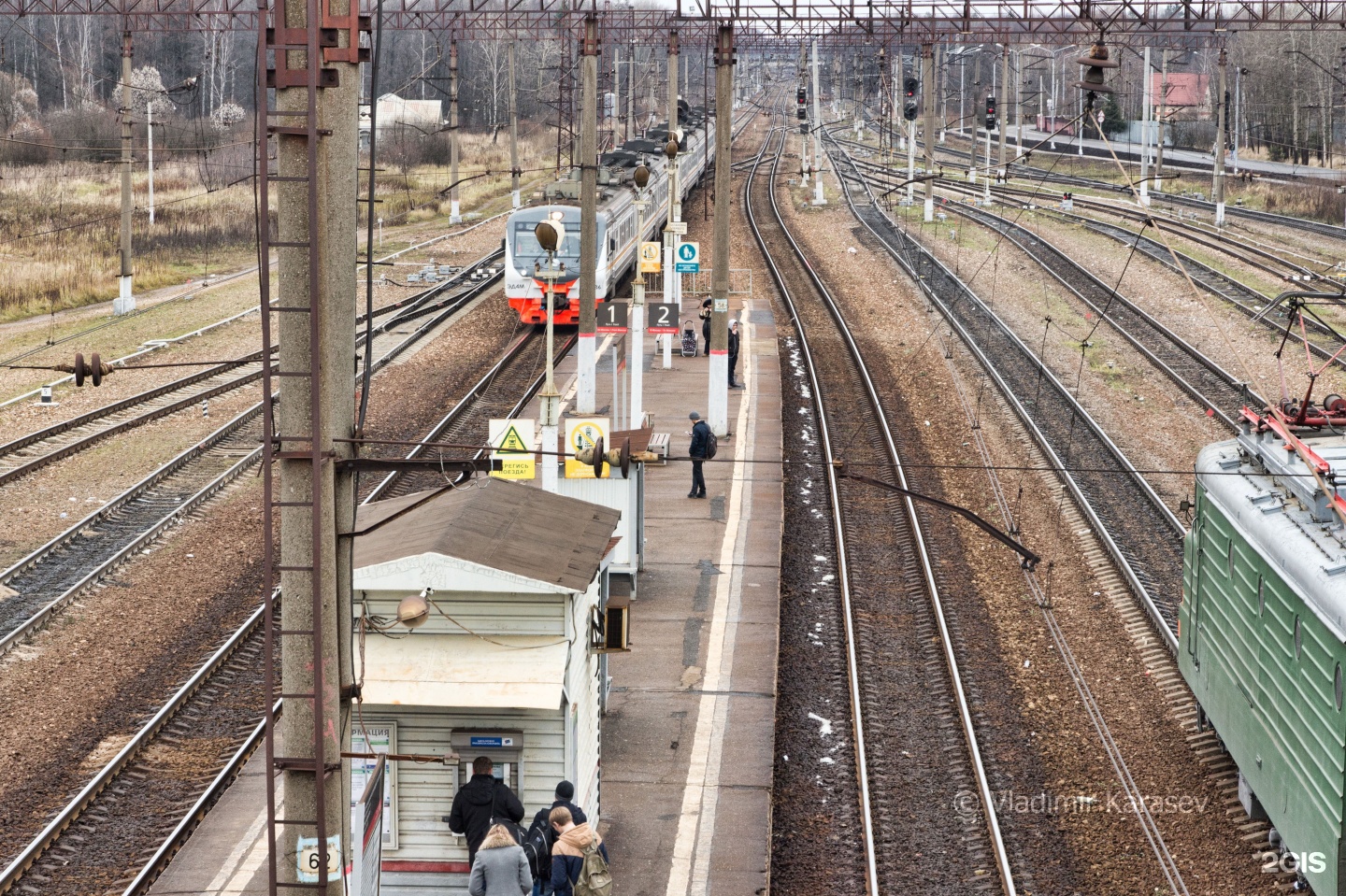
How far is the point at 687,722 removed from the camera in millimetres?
14523

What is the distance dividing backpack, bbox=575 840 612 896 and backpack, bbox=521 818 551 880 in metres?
0.31

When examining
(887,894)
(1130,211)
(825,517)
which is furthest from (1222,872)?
(1130,211)

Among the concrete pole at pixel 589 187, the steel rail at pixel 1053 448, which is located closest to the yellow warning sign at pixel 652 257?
the steel rail at pixel 1053 448

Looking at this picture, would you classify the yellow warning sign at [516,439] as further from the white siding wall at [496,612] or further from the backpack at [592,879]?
A: the backpack at [592,879]

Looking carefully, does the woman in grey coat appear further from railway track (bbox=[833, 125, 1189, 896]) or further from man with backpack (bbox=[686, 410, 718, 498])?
man with backpack (bbox=[686, 410, 718, 498])

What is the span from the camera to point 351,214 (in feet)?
25.3

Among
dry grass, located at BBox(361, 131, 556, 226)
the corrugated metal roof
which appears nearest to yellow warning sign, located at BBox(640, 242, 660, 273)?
the corrugated metal roof

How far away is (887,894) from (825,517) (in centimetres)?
1065

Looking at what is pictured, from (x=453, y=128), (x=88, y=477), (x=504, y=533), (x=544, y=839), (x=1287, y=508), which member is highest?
(x=453, y=128)

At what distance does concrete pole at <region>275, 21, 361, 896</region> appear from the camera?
295 inches

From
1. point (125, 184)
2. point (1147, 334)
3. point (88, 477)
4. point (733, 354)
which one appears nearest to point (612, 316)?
point (733, 354)

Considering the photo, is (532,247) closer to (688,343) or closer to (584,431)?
(688,343)

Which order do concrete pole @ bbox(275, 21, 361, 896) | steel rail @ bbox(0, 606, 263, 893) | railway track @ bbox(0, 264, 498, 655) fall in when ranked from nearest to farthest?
concrete pole @ bbox(275, 21, 361, 896), steel rail @ bbox(0, 606, 263, 893), railway track @ bbox(0, 264, 498, 655)

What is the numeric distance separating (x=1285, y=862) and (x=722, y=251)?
1598 centimetres
